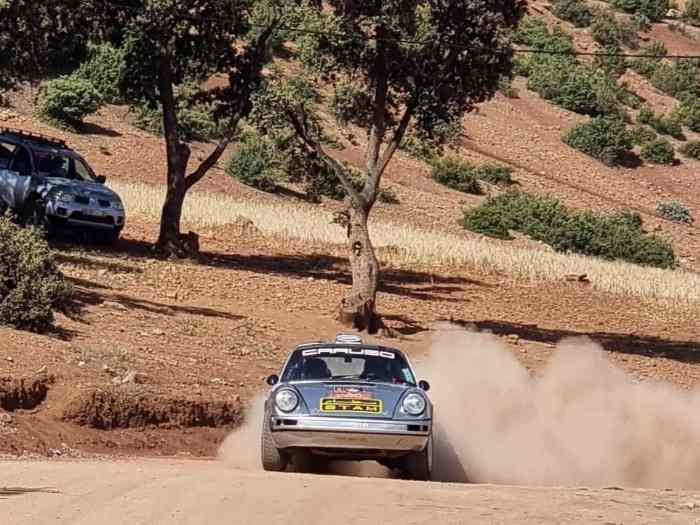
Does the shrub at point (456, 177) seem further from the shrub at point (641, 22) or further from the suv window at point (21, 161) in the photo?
the shrub at point (641, 22)

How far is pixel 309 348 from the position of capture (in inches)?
656

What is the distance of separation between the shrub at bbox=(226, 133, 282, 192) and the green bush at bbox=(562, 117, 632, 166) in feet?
92.4

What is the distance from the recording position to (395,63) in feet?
92.4

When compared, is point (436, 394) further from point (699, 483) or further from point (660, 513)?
point (660, 513)

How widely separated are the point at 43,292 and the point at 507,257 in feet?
67.2

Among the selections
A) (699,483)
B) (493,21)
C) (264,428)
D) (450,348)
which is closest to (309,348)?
(264,428)

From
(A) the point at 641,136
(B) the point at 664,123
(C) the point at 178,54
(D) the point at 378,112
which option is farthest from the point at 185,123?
(B) the point at 664,123

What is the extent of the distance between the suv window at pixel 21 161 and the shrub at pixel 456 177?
3481 centimetres

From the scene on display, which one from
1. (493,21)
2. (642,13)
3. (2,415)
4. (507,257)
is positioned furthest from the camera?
(642,13)

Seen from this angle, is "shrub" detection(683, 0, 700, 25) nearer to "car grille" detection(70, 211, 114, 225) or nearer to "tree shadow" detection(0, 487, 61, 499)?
"car grille" detection(70, 211, 114, 225)

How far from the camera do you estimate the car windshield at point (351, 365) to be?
52.9ft

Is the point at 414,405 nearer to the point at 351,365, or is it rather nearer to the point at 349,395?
the point at 349,395

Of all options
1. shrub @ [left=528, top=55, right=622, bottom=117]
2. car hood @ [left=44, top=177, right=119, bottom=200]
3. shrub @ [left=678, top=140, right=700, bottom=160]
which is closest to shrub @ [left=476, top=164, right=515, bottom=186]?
shrub @ [left=678, top=140, right=700, bottom=160]

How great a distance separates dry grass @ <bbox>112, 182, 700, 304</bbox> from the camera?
38.9m
